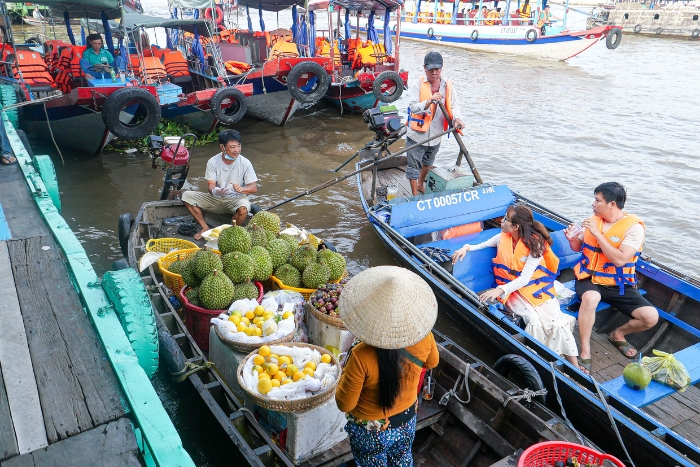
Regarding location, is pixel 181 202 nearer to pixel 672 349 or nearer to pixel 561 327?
pixel 561 327

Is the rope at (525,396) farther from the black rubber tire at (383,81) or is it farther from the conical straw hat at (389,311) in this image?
the black rubber tire at (383,81)

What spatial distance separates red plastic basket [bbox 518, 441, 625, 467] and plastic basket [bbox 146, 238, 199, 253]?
3.67m

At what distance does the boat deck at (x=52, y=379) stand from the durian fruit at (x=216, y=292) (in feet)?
3.78

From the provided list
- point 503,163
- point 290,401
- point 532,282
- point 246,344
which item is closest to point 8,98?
point 246,344

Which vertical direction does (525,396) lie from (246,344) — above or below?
below

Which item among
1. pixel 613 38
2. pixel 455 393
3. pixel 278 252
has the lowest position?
pixel 455 393

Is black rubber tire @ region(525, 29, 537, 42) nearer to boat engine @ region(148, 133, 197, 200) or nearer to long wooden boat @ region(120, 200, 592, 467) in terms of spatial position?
boat engine @ region(148, 133, 197, 200)

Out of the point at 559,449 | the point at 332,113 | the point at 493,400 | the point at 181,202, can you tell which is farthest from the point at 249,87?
the point at 559,449

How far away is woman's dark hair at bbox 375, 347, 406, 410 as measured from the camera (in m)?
2.26

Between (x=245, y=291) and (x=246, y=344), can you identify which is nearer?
(x=246, y=344)

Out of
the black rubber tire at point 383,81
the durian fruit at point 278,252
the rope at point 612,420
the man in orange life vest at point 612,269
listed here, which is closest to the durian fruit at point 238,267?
the durian fruit at point 278,252

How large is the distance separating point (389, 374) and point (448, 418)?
5.15 feet

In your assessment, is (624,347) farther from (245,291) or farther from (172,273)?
(172,273)

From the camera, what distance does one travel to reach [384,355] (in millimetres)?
2252
